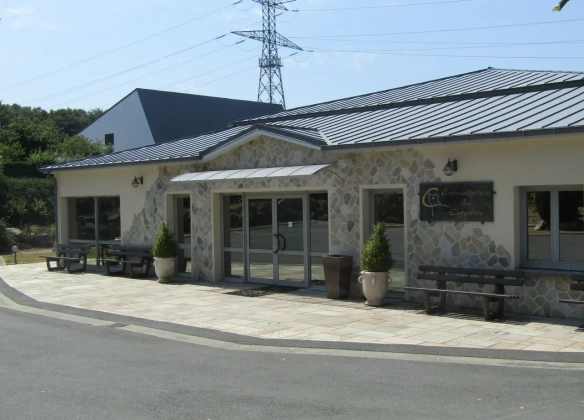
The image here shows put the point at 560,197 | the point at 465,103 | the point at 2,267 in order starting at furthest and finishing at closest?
the point at 2,267 → the point at 465,103 → the point at 560,197

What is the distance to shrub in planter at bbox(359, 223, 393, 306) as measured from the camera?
12.5 m

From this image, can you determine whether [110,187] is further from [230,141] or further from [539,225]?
[539,225]

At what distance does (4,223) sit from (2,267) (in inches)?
Answer: 306

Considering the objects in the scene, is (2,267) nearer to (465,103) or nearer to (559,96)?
(465,103)

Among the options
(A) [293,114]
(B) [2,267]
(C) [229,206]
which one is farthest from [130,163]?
(B) [2,267]

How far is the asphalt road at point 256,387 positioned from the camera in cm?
631

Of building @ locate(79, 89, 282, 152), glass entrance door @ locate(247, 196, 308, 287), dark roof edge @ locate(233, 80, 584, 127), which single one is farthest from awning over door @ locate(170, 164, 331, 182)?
building @ locate(79, 89, 282, 152)

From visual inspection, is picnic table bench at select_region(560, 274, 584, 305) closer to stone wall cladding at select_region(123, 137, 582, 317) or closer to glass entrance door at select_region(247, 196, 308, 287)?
stone wall cladding at select_region(123, 137, 582, 317)

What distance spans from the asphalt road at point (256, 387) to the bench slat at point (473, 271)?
3461mm

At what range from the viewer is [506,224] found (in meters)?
Answer: 11.6

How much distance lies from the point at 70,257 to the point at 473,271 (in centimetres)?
1344

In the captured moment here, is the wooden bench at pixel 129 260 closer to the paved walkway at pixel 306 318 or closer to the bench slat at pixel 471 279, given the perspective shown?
the paved walkway at pixel 306 318

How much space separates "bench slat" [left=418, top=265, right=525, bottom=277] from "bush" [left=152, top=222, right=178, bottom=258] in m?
7.16

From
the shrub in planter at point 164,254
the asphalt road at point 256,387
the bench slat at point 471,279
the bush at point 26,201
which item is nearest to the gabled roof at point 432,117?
the shrub in planter at point 164,254
